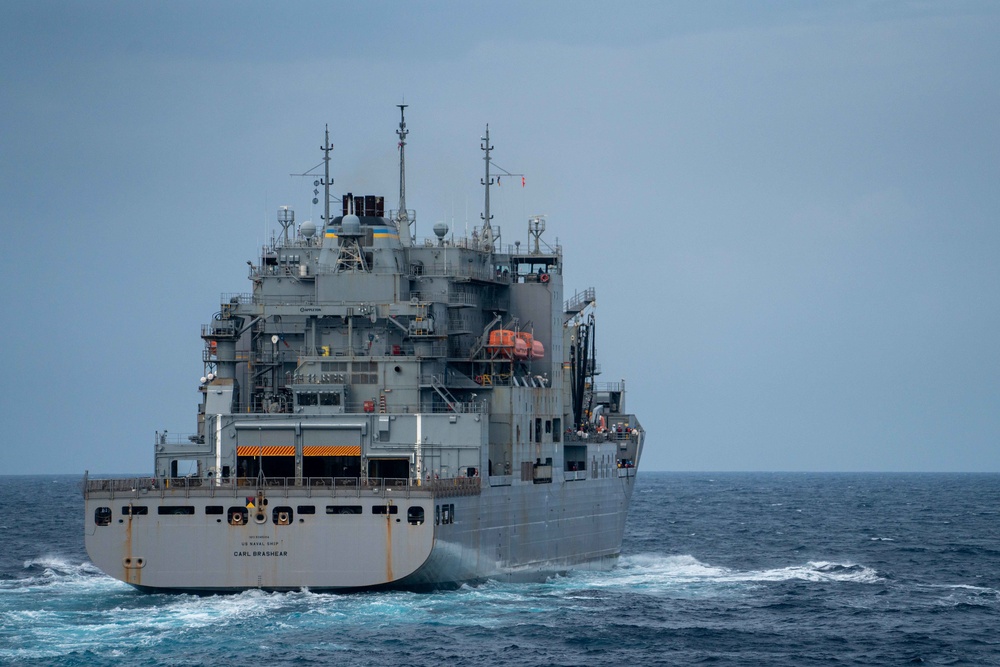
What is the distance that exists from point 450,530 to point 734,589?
14.3 metres

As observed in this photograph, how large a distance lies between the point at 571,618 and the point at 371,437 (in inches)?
363

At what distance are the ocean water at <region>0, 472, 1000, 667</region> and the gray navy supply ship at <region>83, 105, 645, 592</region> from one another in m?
1.31

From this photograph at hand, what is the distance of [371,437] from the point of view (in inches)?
2176

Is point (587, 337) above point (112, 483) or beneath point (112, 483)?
above

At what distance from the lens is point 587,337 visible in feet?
245

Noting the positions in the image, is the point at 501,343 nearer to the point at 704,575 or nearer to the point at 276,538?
the point at 276,538

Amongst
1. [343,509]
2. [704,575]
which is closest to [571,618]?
[343,509]

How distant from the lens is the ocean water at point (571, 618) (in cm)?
4453

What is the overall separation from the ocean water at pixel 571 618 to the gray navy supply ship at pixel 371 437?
51.5 inches

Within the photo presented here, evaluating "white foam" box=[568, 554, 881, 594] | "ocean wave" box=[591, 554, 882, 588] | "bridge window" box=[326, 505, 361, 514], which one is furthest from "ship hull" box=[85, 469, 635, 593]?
"ocean wave" box=[591, 554, 882, 588]

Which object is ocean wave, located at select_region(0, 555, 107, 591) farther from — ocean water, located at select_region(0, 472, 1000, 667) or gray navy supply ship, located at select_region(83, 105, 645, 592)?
gray navy supply ship, located at select_region(83, 105, 645, 592)

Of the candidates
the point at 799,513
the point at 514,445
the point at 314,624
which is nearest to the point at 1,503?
the point at 799,513

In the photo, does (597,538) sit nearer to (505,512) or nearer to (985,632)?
(505,512)

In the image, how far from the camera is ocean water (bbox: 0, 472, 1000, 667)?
44531mm
